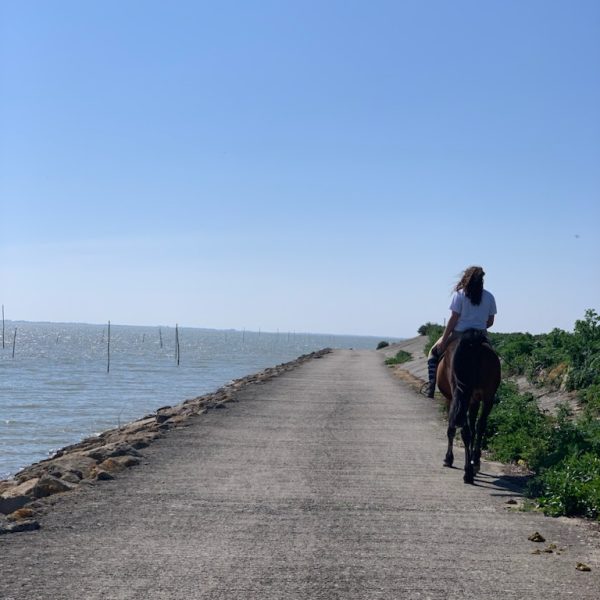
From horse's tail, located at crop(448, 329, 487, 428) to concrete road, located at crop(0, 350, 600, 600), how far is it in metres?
0.80

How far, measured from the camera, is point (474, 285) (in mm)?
9641

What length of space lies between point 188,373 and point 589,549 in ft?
173

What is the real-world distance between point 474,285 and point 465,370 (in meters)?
1.00

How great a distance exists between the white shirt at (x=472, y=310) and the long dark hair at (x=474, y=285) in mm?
44

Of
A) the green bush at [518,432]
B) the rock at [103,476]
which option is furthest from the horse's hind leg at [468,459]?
the rock at [103,476]

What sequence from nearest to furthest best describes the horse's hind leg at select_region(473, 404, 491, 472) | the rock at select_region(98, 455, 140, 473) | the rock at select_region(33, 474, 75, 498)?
the rock at select_region(33, 474, 75, 498) → the rock at select_region(98, 455, 140, 473) → the horse's hind leg at select_region(473, 404, 491, 472)

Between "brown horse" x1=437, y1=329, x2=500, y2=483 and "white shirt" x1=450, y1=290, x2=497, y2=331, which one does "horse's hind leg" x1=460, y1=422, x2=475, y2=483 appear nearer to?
"brown horse" x1=437, y1=329, x2=500, y2=483

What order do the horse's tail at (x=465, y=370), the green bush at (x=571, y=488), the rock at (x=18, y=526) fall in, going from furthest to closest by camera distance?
the horse's tail at (x=465, y=370) < the green bush at (x=571, y=488) < the rock at (x=18, y=526)

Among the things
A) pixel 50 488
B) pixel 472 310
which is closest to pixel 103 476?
pixel 50 488

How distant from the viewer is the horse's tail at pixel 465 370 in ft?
31.2

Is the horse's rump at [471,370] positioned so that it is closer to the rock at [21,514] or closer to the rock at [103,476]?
the rock at [103,476]

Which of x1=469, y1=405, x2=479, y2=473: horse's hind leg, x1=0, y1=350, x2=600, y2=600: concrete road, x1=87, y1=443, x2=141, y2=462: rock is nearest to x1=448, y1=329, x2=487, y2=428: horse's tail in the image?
x1=469, y1=405, x2=479, y2=473: horse's hind leg

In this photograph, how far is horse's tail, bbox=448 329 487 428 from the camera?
9.52m

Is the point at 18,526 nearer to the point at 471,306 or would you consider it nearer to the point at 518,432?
the point at 471,306
